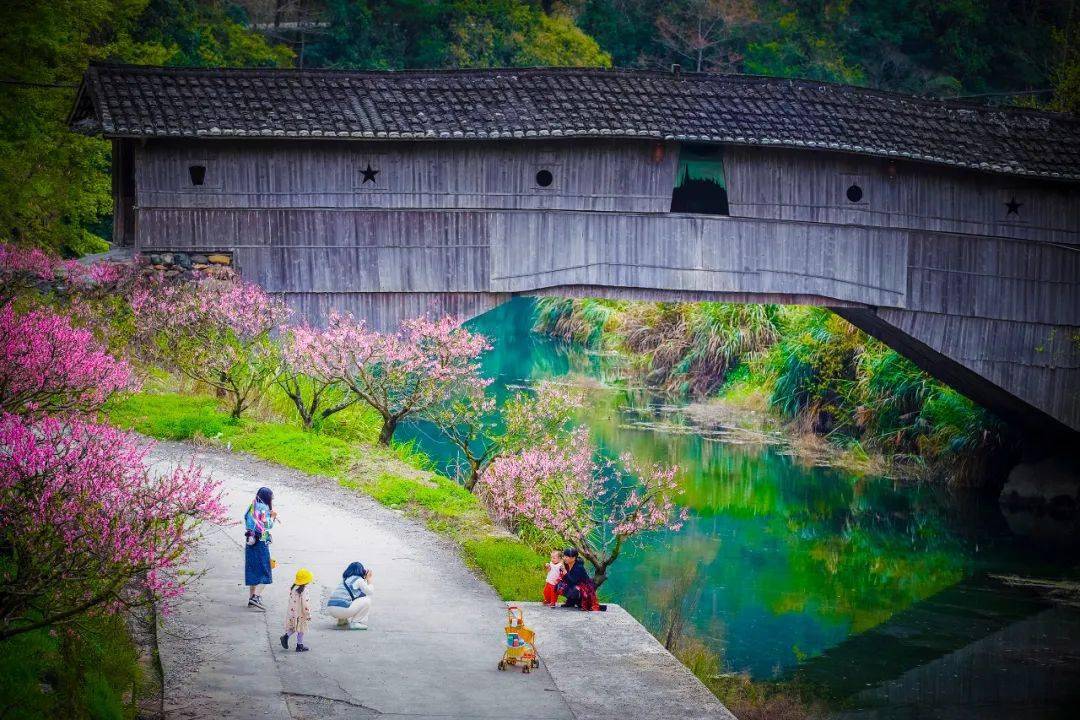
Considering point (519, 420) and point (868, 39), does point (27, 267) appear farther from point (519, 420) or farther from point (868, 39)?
point (868, 39)

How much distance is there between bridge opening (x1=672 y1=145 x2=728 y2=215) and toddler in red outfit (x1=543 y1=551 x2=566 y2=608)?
895cm

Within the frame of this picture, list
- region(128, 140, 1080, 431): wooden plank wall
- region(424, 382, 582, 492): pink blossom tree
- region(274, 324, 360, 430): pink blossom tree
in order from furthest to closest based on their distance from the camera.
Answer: region(128, 140, 1080, 431): wooden plank wall
region(274, 324, 360, 430): pink blossom tree
region(424, 382, 582, 492): pink blossom tree

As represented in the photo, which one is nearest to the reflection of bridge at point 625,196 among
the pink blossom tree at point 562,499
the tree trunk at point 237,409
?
the tree trunk at point 237,409

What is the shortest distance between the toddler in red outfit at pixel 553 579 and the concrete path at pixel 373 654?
0.60 ft

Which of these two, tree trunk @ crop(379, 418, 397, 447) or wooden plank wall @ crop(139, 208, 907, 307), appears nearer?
tree trunk @ crop(379, 418, 397, 447)

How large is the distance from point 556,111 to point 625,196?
1.65m

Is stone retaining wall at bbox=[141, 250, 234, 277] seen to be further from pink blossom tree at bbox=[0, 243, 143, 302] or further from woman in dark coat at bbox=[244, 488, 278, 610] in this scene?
woman in dark coat at bbox=[244, 488, 278, 610]

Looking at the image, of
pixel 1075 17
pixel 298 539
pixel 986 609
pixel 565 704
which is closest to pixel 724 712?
pixel 565 704

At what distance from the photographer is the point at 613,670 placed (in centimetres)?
923

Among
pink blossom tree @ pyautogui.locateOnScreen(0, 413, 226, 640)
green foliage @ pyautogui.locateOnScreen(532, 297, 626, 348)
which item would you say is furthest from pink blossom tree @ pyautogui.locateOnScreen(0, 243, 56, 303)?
green foliage @ pyautogui.locateOnScreen(532, 297, 626, 348)

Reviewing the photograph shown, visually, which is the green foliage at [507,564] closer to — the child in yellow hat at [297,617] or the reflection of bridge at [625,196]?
the child in yellow hat at [297,617]

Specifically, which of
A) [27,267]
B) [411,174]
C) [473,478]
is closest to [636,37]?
[411,174]

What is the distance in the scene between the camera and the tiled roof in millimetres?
17203

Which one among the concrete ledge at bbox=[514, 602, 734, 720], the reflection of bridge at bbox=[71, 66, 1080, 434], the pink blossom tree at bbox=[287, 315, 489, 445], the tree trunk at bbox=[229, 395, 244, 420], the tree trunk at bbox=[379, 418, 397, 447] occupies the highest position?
the reflection of bridge at bbox=[71, 66, 1080, 434]
